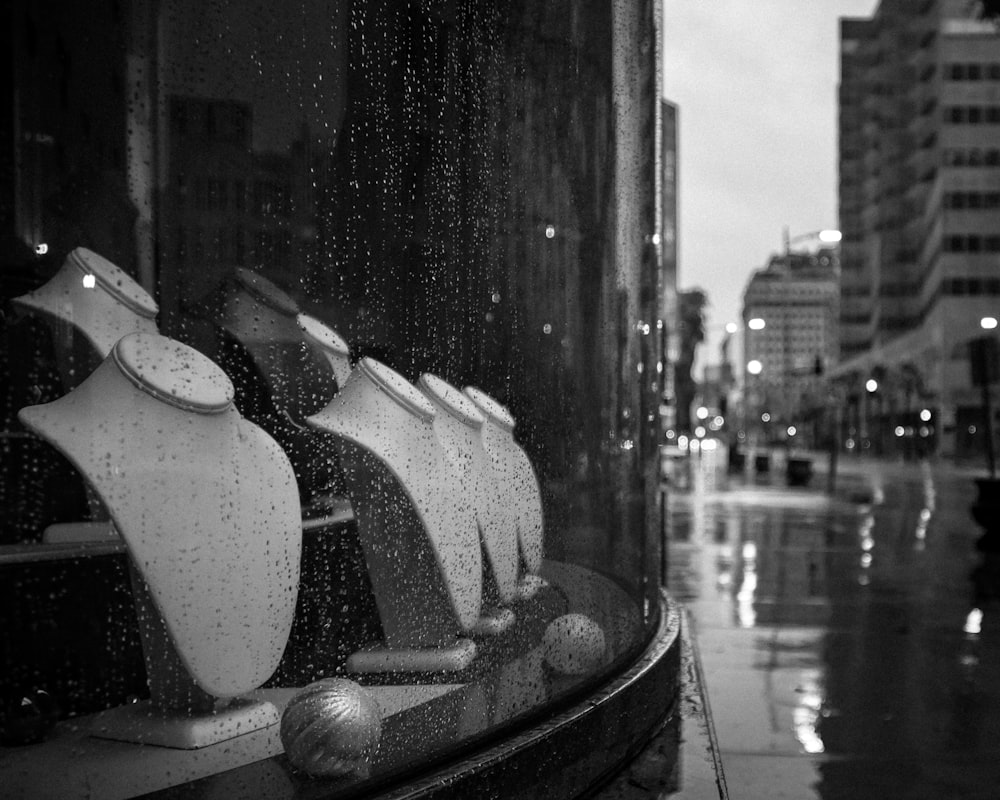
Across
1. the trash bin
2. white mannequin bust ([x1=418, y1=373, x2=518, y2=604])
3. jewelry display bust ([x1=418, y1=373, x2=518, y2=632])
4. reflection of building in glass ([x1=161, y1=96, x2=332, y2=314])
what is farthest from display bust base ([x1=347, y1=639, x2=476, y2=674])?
the trash bin

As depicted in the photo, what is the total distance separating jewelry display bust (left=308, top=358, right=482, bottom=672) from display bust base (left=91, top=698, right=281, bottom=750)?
1.84 feet

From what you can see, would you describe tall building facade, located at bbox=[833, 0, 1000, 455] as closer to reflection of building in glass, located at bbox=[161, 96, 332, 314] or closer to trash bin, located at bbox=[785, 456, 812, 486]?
trash bin, located at bbox=[785, 456, 812, 486]

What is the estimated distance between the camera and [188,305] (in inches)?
115

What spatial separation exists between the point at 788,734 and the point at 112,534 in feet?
10.7

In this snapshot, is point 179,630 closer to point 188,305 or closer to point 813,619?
point 188,305

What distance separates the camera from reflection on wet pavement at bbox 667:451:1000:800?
14.4ft

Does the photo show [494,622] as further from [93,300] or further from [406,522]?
[93,300]

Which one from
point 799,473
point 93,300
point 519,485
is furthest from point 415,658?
point 799,473

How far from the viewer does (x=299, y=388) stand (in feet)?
10.8

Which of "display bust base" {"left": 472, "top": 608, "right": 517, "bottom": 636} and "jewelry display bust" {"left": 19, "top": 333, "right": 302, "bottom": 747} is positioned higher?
"jewelry display bust" {"left": 19, "top": 333, "right": 302, "bottom": 747}

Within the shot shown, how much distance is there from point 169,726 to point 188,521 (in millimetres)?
559

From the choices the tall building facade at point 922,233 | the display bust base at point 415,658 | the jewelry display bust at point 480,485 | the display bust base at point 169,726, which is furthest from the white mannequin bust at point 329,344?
the tall building facade at point 922,233

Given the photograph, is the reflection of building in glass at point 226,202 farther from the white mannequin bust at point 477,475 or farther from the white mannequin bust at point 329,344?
the white mannequin bust at point 477,475

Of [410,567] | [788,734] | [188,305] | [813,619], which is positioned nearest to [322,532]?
[410,567]
